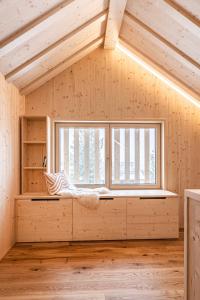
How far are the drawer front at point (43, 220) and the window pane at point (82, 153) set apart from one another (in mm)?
764

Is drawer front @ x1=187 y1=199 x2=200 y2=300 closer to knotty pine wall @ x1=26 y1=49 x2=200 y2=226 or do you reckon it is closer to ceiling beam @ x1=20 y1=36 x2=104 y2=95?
knotty pine wall @ x1=26 y1=49 x2=200 y2=226

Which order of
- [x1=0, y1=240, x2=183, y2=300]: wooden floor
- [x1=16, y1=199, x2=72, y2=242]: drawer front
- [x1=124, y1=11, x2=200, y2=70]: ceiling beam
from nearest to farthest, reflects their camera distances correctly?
[x1=0, y1=240, x2=183, y2=300]: wooden floor
[x1=124, y1=11, x2=200, y2=70]: ceiling beam
[x1=16, y1=199, x2=72, y2=242]: drawer front

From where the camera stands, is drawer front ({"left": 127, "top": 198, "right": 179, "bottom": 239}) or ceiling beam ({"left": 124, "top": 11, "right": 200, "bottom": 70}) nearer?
ceiling beam ({"left": 124, "top": 11, "right": 200, "bottom": 70})

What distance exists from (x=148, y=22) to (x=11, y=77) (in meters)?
1.64

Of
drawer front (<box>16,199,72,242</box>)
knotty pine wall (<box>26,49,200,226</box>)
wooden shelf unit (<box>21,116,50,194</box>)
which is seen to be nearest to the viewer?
drawer front (<box>16,199,72,242</box>)

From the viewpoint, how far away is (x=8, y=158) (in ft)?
9.75

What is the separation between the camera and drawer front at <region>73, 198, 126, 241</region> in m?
3.23

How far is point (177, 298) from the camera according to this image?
2.00 metres

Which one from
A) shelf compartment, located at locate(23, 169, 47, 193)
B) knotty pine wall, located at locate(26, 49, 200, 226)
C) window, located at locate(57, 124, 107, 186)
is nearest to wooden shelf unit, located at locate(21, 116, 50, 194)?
shelf compartment, located at locate(23, 169, 47, 193)

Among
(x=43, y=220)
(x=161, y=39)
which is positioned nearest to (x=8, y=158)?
(x=43, y=220)

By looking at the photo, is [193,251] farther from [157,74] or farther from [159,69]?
[157,74]

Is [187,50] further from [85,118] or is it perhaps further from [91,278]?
[91,278]

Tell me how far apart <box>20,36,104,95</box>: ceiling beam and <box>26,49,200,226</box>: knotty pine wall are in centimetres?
10

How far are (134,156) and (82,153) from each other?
2.75ft
